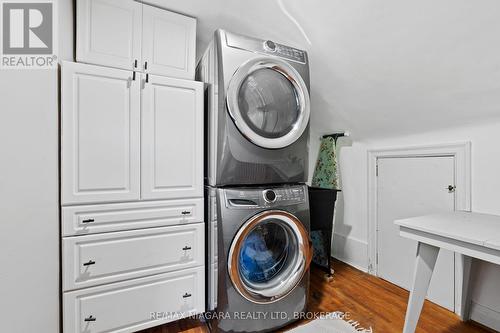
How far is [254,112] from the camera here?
1.46 m

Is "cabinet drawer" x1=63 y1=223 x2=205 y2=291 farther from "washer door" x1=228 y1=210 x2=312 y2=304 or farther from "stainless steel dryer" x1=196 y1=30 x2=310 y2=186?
"stainless steel dryer" x1=196 y1=30 x2=310 y2=186

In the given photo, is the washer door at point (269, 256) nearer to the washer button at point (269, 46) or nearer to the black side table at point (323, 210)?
the black side table at point (323, 210)

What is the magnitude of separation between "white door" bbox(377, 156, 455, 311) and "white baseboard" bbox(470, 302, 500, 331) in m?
0.12

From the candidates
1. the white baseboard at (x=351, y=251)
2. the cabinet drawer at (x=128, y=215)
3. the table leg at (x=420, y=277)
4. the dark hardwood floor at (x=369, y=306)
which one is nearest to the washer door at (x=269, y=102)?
the cabinet drawer at (x=128, y=215)

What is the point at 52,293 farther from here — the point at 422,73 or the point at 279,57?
the point at 422,73

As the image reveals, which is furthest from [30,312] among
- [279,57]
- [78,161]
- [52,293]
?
[279,57]

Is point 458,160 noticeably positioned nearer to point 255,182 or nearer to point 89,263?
point 255,182

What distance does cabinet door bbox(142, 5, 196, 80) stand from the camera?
150 cm

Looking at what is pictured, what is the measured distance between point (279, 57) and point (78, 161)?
1.36 metres

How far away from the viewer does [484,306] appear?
62.7 inches

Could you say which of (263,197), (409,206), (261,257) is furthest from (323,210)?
(263,197)

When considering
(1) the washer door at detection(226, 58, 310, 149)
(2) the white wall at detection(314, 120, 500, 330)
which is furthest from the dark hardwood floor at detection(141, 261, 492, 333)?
(1) the washer door at detection(226, 58, 310, 149)

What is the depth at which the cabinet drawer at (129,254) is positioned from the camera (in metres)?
1.25

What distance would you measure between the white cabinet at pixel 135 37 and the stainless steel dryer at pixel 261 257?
3.09 feet
